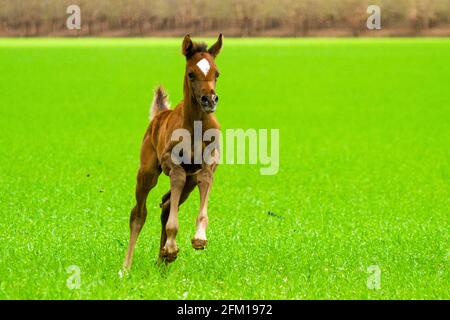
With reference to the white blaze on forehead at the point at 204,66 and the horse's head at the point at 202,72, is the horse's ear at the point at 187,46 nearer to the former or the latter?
the horse's head at the point at 202,72

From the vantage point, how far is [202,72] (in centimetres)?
931

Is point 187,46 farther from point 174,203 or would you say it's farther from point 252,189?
point 252,189

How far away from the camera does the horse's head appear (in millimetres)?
9172

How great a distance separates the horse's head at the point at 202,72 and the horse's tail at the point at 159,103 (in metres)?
1.98

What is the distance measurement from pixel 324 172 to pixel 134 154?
6186 millimetres

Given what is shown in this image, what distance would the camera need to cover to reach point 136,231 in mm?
11062

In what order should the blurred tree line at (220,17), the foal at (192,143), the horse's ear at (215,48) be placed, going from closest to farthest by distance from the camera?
the foal at (192,143) → the horse's ear at (215,48) → the blurred tree line at (220,17)

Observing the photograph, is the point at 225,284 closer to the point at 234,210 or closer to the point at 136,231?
the point at 136,231

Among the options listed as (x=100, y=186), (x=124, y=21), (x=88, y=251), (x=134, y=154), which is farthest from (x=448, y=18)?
(x=88, y=251)

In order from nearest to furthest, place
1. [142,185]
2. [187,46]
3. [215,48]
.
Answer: [187,46] → [215,48] → [142,185]

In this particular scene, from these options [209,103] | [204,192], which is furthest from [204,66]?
[204,192]

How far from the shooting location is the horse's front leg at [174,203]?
9531mm

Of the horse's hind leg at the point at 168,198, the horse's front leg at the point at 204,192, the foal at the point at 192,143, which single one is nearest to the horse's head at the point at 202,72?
the foal at the point at 192,143

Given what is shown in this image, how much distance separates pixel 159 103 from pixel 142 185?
126cm
